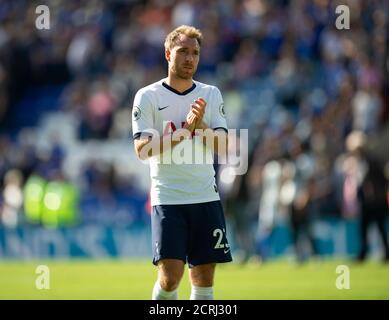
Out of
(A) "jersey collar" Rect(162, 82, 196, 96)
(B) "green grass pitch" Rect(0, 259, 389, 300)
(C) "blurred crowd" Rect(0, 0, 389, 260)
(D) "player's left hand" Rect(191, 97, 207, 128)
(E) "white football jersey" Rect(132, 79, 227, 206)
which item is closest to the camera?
(D) "player's left hand" Rect(191, 97, 207, 128)

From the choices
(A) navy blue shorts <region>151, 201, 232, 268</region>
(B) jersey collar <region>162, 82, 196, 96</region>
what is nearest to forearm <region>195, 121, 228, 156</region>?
(B) jersey collar <region>162, 82, 196, 96</region>

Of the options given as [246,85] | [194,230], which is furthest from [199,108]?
[246,85]

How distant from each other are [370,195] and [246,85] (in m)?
6.91

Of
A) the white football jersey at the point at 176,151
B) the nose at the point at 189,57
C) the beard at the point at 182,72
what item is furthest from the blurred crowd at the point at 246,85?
the nose at the point at 189,57

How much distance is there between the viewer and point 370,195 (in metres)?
17.8

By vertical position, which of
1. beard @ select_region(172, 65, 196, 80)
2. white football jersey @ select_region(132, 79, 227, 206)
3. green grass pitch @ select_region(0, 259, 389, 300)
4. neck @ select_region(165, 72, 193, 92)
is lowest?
green grass pitch @ select_region(0, 259, 389, 300)

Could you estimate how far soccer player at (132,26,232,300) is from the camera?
8031mm

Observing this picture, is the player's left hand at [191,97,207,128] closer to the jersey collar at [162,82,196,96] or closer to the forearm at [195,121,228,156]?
the forearm at [195,121,228,156]

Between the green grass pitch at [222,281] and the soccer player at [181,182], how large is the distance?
388 centimetres

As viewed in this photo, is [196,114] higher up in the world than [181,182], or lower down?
higher up

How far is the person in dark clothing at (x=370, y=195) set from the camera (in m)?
17.3

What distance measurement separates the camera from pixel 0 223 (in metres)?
22.6

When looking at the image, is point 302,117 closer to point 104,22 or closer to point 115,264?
point 115,264

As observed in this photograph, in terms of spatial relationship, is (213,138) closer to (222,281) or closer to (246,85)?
(222,281)
